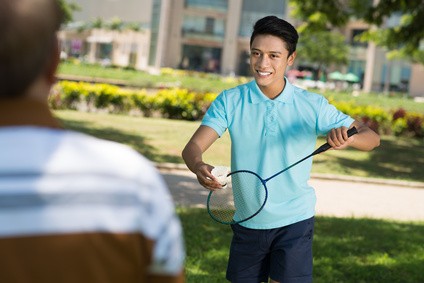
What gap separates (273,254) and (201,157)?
0.84 metres

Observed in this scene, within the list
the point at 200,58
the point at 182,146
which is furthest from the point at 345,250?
the point at 200,58

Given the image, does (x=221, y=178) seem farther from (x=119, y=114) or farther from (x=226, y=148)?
(x=119, y=114)

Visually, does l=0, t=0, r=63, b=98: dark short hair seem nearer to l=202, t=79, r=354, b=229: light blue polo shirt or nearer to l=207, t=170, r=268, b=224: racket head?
l=207, t=170, r=268, b=224: racket head

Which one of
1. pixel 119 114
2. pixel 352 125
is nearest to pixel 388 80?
pixel 119 114

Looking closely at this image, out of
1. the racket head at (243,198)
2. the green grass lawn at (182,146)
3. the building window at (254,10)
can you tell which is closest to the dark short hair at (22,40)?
the racket head at (243,198)

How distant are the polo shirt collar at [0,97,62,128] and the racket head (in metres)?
2.19

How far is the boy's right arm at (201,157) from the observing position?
10.7ft

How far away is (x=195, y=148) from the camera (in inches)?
137

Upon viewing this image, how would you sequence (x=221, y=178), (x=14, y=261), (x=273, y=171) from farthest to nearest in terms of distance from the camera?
(x=273, y=171) < (x=221, y=178) < (x=14, y=261)

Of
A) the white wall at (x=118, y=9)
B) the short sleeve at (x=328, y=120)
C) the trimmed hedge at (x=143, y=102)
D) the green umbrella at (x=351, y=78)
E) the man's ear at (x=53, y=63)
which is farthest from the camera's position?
the white wall at (x=118, y=9)

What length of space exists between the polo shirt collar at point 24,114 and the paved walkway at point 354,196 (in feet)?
27.8

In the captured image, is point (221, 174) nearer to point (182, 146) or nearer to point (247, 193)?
point (247, 193)

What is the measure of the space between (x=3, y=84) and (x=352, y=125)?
104 inches

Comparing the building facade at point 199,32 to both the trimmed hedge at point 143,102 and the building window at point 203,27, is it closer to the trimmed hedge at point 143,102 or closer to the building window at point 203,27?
the building window at point 203,27
